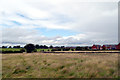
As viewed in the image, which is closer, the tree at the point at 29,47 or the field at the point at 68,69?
the field at the point at 68,69

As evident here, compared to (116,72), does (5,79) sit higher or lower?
lower

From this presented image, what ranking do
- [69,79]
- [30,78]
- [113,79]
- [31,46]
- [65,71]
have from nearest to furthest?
[113,79]
[69,79]
[30,78]
[65,71]
[31,46]

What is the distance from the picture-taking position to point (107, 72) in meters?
9.27

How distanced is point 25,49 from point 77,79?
64444 millimetres

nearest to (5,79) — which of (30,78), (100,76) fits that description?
(30,78)

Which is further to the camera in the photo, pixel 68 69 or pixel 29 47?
pixel 29 47

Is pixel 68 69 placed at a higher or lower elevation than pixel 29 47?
lower

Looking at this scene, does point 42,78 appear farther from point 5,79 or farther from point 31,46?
point 31,46

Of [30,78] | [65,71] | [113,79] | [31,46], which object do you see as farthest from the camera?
[31,46]

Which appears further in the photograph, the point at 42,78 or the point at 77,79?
the point at 42,78

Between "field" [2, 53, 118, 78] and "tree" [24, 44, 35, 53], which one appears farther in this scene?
"tree" [24, 44, 35, 53]

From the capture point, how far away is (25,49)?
2689 inches

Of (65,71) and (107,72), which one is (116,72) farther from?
(65,71)

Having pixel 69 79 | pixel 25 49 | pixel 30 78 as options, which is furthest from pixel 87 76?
pixel 25 49
